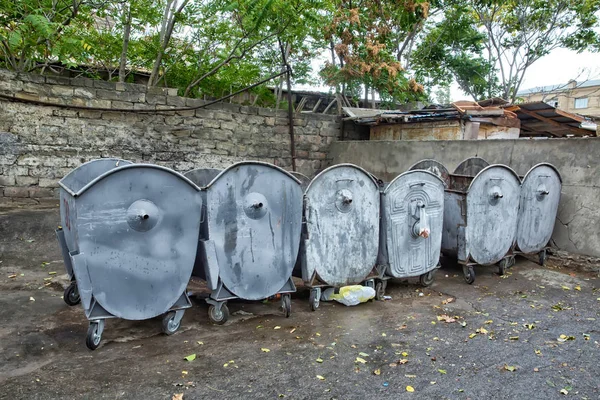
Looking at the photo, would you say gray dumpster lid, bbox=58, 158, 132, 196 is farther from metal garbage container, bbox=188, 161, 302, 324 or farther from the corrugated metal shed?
the corrugated metal shed

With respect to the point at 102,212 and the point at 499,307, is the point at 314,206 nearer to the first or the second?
the point at 102,212

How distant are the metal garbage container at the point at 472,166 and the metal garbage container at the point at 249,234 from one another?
357cm

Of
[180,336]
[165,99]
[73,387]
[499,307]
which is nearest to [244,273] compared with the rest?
[180,336]

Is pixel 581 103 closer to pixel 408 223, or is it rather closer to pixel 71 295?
pixel 408 223

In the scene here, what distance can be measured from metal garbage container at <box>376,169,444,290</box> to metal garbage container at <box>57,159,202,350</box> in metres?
2.01

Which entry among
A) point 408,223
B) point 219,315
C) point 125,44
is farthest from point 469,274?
point 125,44

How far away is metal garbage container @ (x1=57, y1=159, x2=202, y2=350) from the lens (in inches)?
121

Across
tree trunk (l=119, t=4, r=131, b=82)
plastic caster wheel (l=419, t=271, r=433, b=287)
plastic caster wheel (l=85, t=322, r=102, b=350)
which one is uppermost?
tree trunk (l=119, t=4, r=131, b=82)

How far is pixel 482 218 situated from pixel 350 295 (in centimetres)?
197

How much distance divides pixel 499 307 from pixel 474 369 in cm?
154

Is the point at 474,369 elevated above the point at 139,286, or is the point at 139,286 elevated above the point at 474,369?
the point at 139,286

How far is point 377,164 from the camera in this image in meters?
8.51

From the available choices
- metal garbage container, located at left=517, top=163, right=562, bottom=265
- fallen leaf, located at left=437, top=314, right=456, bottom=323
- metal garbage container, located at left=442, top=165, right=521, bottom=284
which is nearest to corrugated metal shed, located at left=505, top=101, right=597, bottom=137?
metal garbage container, located at left=517, top=163, right=562, bottom=265

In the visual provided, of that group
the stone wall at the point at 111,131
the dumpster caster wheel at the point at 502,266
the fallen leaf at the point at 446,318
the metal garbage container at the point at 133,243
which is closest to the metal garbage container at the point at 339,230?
the fallen leaf at the point at 446,318
